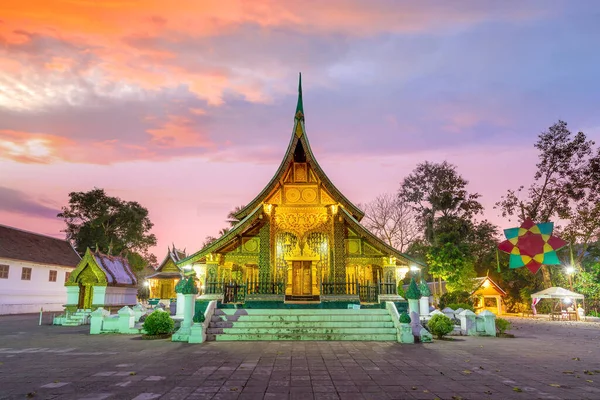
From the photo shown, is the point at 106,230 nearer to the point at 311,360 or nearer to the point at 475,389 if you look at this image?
the point at 311,360

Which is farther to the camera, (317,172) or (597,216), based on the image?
(597,216)

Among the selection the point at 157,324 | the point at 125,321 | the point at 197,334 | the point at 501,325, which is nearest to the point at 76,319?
the point at 125,321

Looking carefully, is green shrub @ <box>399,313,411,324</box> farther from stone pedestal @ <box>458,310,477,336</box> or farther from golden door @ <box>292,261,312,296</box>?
golden door @ <box>292,261,312,296</box>

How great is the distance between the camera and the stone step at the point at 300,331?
40.4 feet

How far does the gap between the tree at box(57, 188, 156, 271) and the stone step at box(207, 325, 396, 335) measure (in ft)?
→ 141

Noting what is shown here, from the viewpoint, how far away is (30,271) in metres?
32.3

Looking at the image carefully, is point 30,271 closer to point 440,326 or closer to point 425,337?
point 425,337

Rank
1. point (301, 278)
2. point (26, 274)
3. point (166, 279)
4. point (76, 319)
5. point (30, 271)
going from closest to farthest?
point (301, 278) < point (76, 319) < point (26, 274) < point (30, 271) < point (166, 279)

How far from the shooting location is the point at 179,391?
566 cm

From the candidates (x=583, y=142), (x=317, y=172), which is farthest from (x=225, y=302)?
(x=583, y=142)

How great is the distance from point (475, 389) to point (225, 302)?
11735 millimetres

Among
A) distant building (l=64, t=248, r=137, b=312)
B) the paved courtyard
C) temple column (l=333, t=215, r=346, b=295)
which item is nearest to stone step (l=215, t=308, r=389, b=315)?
the paved courtyard

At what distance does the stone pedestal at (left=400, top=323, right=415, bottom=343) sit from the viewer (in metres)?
11.6

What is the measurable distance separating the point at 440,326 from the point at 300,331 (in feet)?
15.6
